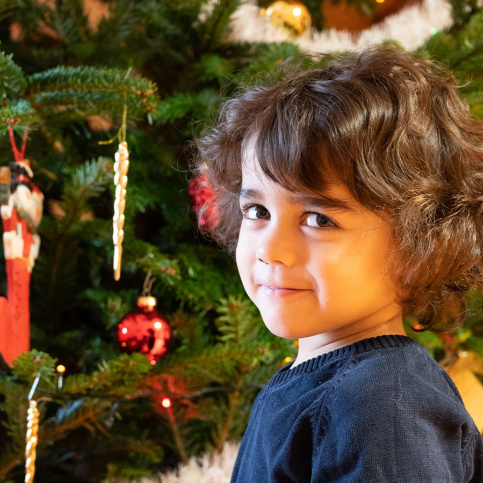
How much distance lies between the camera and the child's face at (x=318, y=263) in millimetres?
498

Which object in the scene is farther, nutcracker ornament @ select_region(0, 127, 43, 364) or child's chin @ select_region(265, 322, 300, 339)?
nutcracker ornament @ select_region(0, 127, 43, 364)

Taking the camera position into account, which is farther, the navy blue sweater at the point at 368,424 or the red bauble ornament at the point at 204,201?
the red bauble ornament at the point at 204,201

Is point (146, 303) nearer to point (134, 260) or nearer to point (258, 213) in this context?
point (134, 260)

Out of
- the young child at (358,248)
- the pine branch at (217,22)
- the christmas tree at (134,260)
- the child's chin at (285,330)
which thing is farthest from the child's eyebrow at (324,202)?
the pine branch at (217,22)

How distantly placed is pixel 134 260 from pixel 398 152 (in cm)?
49

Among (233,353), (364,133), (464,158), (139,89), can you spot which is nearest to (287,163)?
(364,133)

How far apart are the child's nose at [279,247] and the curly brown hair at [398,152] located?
41 mm

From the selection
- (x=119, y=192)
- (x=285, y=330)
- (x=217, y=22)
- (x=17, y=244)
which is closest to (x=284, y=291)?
(x=285, y=330)

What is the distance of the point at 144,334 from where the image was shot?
2.68ft

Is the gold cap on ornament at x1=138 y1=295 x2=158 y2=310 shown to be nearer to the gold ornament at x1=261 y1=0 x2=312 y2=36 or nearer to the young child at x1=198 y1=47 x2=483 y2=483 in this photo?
the young child at x1=198 y1=47 x2=483 y2=483

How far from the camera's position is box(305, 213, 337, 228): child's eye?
1.65 feet

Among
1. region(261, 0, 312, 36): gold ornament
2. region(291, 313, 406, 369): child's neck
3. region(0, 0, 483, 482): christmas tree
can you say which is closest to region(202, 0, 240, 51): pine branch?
region(0, 0, 483, 482): christmas tree

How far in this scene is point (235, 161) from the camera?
65 centimetres

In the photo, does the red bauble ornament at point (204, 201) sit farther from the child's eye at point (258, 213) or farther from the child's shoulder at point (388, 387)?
the child's shoulder at point (388, 387)
